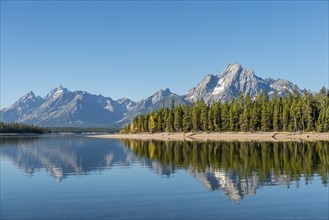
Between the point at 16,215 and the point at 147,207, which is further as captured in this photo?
the point at 147,207

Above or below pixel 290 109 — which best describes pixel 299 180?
below

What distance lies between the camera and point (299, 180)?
45.2m

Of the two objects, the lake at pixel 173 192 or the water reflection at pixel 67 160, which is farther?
the water reflection at pixel 67 160

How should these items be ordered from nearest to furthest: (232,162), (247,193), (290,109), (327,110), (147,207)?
(147,207), (247,193), (232,162), (327,110), (290,109)

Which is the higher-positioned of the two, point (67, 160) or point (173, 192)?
point (173, 192)

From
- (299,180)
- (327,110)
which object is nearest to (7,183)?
(299,180)

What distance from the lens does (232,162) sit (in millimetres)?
65250

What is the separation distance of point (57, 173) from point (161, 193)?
82.9 feet

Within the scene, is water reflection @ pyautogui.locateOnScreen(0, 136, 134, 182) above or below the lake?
below

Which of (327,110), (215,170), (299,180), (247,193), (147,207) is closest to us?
(147,207)

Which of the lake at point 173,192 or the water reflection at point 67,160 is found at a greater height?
the lake at point 173,192

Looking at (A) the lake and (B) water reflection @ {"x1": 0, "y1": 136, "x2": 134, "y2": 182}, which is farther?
(B) water reflection @ {"x1": 0, "y1": 136, "x2": 134, "y2": 182}

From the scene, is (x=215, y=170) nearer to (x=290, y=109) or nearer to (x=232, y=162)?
(x=232, y=162)

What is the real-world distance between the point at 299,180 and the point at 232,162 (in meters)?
20.5
